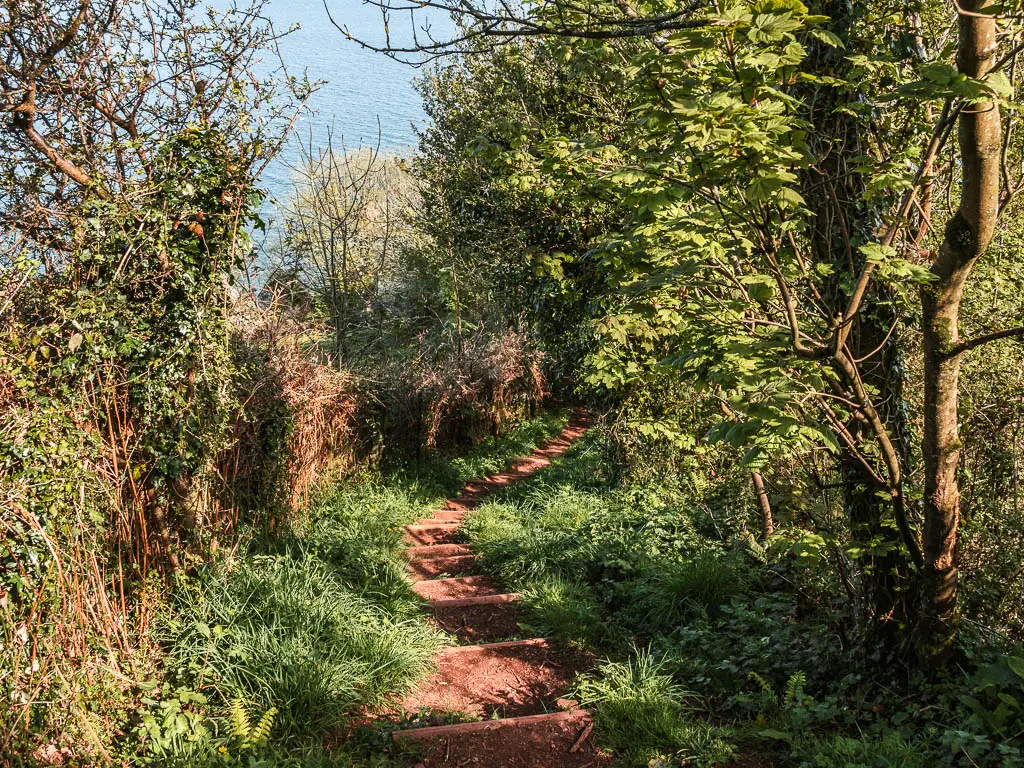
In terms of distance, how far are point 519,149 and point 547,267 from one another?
207 centimetres

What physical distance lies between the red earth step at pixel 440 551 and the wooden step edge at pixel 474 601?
1.19 meters

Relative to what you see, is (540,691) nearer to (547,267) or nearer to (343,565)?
(343,565)

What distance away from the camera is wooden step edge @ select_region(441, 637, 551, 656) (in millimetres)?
4656

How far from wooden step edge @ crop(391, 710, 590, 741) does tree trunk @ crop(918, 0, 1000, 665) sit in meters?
2.06

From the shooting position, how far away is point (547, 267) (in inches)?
324

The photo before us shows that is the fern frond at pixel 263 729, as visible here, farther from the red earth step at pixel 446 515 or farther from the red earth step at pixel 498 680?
the red earth step at pixel 446 515

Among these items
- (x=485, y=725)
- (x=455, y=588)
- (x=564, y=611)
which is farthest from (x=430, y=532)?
(x=485, y=725)

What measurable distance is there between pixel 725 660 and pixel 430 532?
13.4ft

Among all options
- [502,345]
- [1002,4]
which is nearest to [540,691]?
[1002,4]

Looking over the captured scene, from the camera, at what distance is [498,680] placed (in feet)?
14.5

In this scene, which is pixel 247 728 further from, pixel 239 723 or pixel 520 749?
pixel 520 749

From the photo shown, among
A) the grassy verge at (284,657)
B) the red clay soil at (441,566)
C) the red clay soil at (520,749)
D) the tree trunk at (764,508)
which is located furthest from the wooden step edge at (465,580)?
the tree trunk at (764,508)

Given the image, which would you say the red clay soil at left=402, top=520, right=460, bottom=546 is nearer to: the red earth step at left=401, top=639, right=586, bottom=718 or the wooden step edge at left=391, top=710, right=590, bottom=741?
the red earth step at left=401, top=639, right=586, bottom=718

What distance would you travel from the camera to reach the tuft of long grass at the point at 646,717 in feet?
11.6
